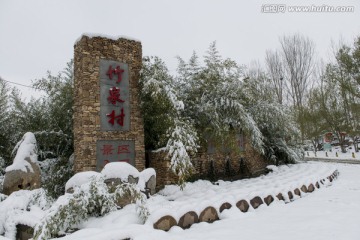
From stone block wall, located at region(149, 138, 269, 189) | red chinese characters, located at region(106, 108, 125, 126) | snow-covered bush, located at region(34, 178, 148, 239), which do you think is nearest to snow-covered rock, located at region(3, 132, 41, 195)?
red chinese characters, located at region(106, 108, 125, 126)

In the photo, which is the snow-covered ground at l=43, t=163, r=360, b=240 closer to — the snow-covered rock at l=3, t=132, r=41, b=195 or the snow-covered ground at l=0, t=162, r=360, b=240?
the snow-covered ground at l=0, t=162, r=360, b=240

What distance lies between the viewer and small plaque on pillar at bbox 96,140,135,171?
745cm

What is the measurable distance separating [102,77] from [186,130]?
275cm

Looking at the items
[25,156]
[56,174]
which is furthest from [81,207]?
[25,156]

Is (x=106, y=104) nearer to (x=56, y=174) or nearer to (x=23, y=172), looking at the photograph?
(x=56, y=174)

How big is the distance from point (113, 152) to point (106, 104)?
1.33 meters

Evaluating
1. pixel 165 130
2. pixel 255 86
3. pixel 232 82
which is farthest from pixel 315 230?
pixel 255 86

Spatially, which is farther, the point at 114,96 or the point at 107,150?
the point at 114,96

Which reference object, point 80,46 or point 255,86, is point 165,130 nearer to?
point 80,46

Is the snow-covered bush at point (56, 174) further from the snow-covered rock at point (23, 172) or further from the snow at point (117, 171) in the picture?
the snow at point (117, 171)

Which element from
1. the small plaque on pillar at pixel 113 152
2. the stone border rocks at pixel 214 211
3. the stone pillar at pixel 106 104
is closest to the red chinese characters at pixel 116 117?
the stone pillar at pixel 106 104

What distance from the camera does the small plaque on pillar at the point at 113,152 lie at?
7449 mm

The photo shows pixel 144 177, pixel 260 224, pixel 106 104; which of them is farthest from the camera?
pixel 106 104

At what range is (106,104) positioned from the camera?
7.70m
